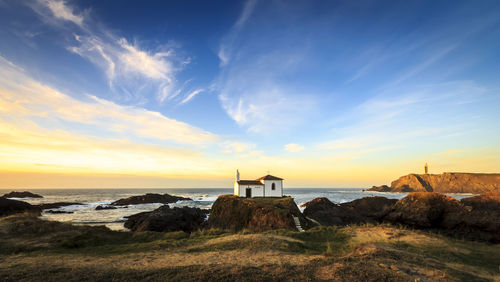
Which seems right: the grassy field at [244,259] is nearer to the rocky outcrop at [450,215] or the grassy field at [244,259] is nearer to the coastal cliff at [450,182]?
the rocky outcrop at [450,215]

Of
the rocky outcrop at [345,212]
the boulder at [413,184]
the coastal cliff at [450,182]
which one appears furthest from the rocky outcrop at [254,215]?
the boulder at [413,184]

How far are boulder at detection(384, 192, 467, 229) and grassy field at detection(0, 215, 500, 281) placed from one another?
7.75 ft

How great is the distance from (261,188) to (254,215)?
11.0 meters

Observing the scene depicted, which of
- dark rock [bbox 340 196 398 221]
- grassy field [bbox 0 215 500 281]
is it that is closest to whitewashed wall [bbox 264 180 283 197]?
dark rock [bbox 340 196 398 221]

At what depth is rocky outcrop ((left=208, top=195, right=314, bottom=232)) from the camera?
2200 centimetres

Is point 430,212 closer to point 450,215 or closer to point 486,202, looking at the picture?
point 450,215

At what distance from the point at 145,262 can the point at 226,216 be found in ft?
66.0

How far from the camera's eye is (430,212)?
46.3ft

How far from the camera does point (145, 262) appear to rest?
7.69 m

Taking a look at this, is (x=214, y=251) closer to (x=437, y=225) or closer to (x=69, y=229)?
(x=69, y=229)

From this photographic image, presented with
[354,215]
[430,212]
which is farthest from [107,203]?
[430,212]

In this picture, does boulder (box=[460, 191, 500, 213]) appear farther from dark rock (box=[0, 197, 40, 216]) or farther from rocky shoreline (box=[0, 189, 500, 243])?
dark rock (box=[0, 197, 40, 216])

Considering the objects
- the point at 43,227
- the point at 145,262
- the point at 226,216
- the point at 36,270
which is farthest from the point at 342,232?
the point at 43,227

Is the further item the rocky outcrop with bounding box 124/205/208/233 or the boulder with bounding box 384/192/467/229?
the rocky outcrop with bounding box 124/205/208/233
